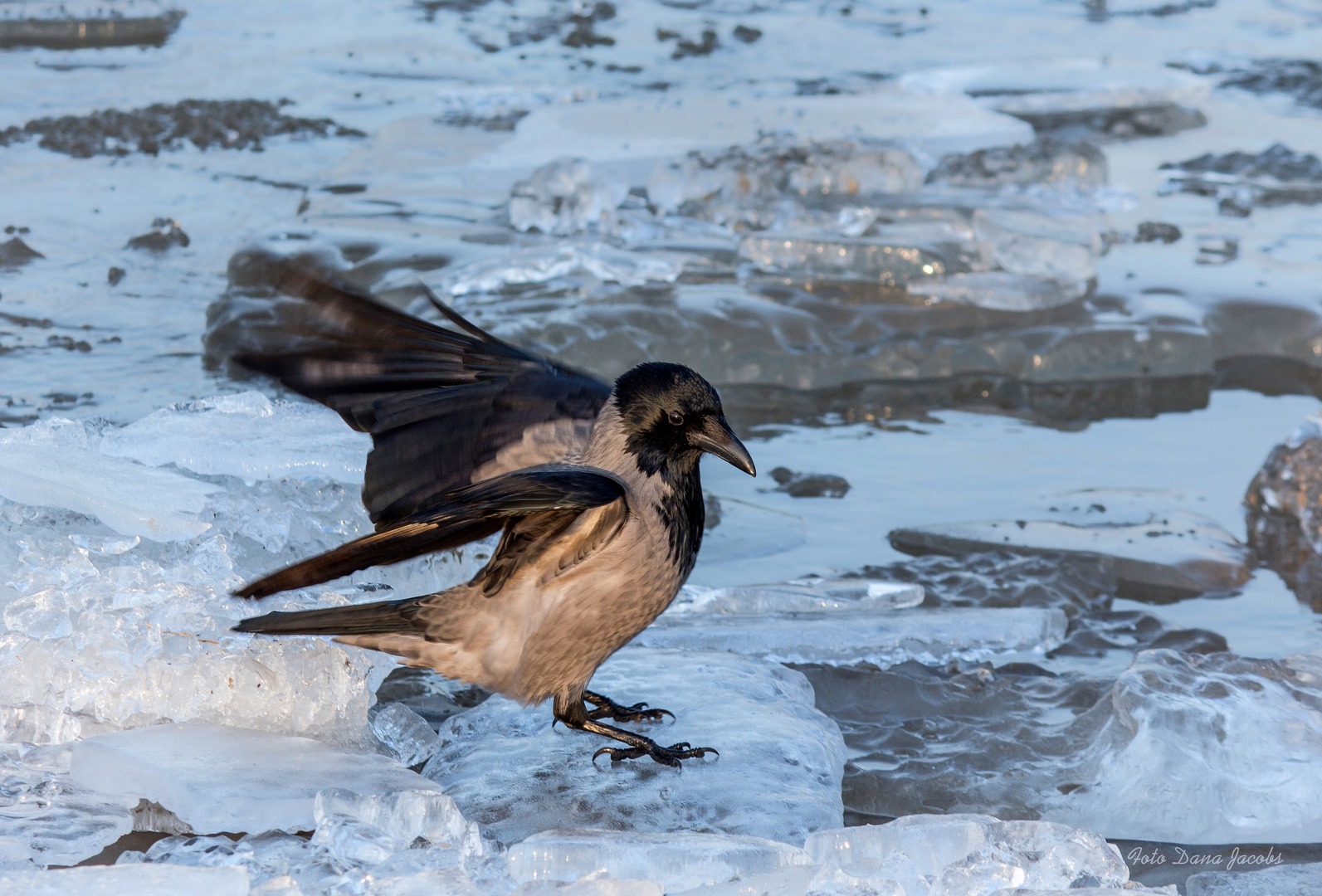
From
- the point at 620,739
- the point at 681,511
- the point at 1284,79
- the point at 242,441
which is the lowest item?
the point at 620,739

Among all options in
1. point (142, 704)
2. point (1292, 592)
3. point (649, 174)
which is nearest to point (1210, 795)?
point (1292, 592)

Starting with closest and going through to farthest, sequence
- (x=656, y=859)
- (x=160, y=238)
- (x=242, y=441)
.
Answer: (x=656, y=859) → (x=242, y=441) → (x=160, y=238)

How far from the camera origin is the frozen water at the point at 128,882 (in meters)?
2.01

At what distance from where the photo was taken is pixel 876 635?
3.22 metres

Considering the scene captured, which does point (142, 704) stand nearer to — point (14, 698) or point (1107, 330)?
point (14, 698)

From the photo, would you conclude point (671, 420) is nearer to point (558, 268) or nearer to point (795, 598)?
point (795, 598)

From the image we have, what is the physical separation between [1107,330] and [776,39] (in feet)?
15.8

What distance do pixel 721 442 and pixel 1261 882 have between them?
3.84 feet

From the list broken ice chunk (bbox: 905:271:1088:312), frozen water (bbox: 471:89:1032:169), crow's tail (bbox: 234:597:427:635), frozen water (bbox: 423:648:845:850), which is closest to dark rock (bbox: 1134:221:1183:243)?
broken ice chunk (bbox: 905:271:1088:312)

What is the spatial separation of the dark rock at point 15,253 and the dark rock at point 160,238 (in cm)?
35

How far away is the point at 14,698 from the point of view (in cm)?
256

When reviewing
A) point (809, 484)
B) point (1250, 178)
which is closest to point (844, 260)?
point (809, 484)

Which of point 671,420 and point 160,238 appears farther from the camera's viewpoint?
point 160,238

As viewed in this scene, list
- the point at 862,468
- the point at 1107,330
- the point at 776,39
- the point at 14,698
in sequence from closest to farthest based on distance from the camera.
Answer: the point at 14,698 < the point at 862,468 < the point at 1107,330 < the point at 776,39
